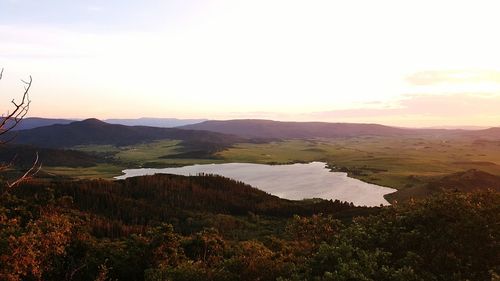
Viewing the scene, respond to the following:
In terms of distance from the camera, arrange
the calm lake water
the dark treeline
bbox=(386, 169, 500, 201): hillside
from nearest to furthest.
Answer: the dark treeline < bbox=(386, 169, 500, 201): hillside < the calm lake water

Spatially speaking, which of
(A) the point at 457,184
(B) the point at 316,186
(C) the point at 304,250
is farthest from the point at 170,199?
(C) the point at 304,250

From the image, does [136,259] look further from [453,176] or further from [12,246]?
[453,176]

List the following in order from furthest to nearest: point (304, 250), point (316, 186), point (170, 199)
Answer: point (316, 186) < point (170, 199) < point (304, 250)

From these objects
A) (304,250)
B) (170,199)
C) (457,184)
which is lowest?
(170,199)

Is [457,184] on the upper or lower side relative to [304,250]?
lower

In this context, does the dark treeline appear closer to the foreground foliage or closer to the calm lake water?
the calm lake water

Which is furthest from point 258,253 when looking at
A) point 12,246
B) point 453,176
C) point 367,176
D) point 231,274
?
point 367,176

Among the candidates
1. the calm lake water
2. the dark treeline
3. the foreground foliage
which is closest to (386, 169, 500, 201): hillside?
the calm lake water

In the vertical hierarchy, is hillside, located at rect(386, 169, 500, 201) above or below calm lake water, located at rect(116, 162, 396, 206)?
above

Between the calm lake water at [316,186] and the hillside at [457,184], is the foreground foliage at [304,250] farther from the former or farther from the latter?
the hillside at [457,184]

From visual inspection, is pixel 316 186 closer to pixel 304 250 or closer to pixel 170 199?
pixel 170 199

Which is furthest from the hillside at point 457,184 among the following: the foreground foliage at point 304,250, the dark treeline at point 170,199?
the foreground foliage at point 304,250
